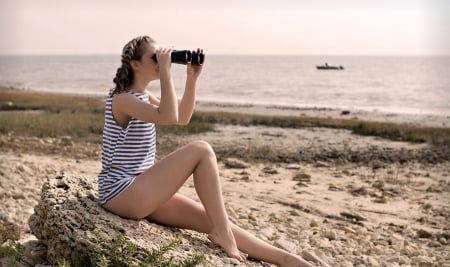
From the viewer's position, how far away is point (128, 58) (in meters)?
4.51

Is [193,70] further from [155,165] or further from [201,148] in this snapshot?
[155,165]

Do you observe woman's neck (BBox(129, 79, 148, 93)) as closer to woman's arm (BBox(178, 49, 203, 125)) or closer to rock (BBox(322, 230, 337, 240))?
woman's arm (BBox(178, 49, 203, 125))

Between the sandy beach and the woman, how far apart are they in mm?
1586

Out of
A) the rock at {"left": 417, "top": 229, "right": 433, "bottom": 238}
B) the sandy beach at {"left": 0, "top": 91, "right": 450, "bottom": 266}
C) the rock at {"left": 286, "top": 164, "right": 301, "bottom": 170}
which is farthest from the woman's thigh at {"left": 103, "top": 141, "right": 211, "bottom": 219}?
the rock at {"left": 286, "top": 164, "right": 301, "bottom": 170}

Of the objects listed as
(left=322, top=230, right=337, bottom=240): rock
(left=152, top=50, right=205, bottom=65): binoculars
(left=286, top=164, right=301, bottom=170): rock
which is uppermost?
(left=152, top=50, right=205, bottom=65): binoculars

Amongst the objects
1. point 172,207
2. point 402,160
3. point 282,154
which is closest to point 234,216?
point 172,207

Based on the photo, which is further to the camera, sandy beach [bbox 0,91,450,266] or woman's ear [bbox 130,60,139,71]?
sandy beach [bbox 0,91,450,266]

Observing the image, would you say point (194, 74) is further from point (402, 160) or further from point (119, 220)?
point (402, 160)

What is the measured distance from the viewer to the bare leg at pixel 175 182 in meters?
4.35

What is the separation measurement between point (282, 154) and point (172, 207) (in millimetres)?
11368

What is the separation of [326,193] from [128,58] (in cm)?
744

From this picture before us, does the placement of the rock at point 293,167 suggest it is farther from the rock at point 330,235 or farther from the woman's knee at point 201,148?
the woman's knee at point 201,148

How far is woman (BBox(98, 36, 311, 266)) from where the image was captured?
4.36m

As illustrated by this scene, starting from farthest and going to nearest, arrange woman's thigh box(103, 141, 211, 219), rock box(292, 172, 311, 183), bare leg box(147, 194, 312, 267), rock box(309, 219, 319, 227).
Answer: rock box(292, 172, 311, 183)
rock box(309, 219, 319, 227)
bare leg box(147, 194, 312, 267)
woman's thigh box(103, 141, 211, 219)
